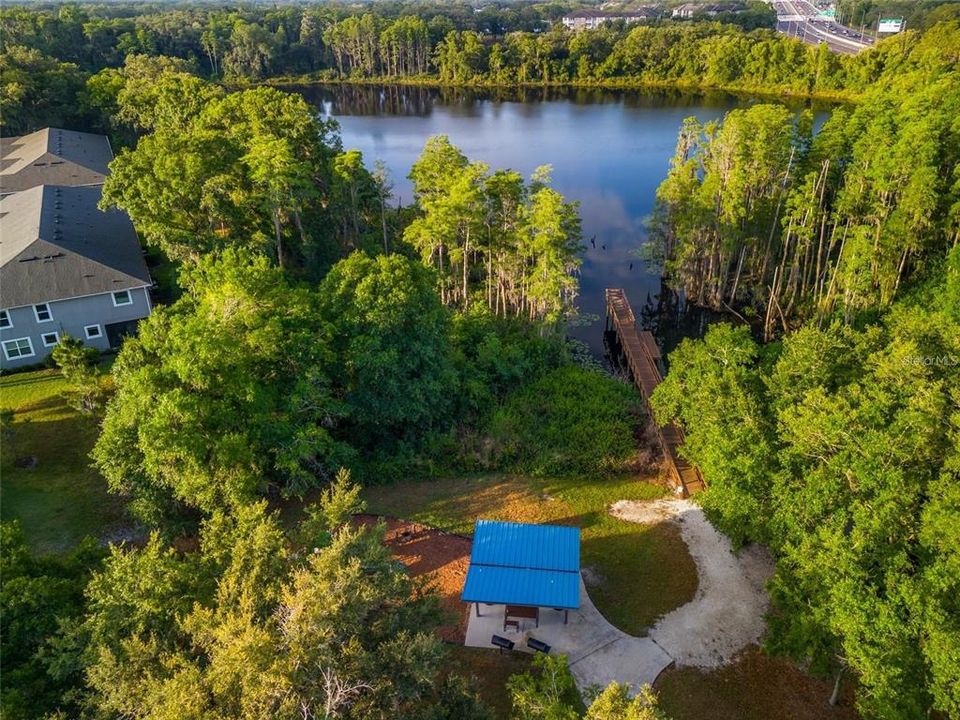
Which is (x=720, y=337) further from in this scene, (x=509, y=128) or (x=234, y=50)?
(x=234, y=50)

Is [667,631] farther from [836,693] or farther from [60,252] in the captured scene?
[60,252]

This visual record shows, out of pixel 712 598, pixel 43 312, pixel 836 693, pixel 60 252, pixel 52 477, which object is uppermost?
pixel 60 252

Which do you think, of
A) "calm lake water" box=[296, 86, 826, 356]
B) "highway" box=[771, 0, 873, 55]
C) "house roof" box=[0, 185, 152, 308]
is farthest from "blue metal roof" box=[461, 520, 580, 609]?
"highway" box=[771, 0, 873, 55]

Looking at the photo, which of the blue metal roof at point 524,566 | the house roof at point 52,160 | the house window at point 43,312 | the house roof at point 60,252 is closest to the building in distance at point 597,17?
the house roof at point 52,160

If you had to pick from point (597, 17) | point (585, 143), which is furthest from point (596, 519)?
point (597, 17)

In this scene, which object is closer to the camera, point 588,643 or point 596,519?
point 588,643

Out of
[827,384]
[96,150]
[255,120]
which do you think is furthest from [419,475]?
[96,150]

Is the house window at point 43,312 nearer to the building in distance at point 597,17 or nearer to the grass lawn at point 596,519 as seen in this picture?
the grass lawn at point 596,519
